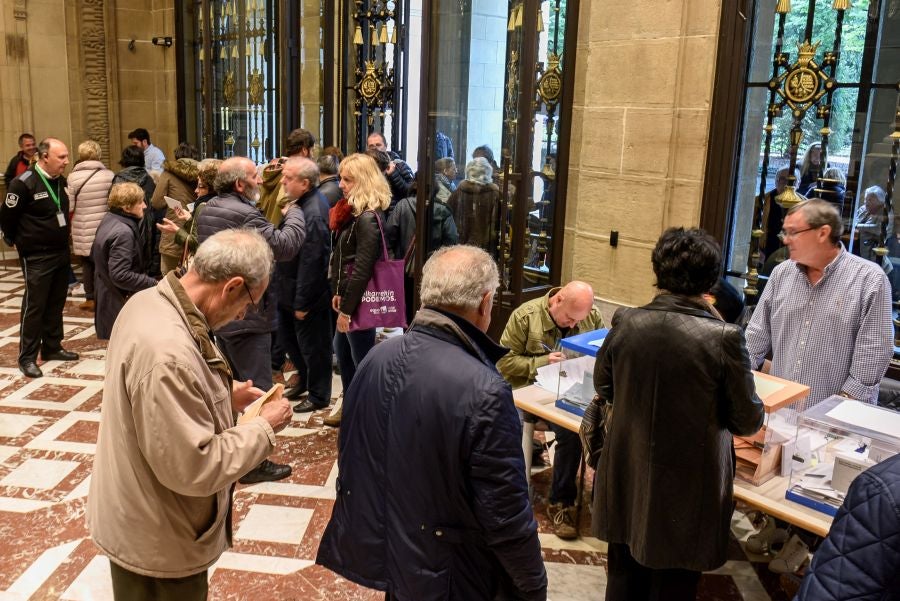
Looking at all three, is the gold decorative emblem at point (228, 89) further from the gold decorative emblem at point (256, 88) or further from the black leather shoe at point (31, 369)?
the black leather shoe at point (31, 369)

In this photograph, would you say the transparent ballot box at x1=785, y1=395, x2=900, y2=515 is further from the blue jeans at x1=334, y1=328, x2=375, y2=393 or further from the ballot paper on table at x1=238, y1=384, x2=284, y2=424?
the blue jeans at x1=334, y1=328, x2=375, y2=393

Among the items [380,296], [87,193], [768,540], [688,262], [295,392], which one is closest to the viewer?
[688,262]

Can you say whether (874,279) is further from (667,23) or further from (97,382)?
(97,382)

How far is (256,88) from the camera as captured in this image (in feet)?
29.1

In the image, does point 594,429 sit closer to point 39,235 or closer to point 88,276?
point 39,235

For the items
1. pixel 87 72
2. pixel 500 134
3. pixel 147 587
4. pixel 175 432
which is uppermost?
pixel 87 72

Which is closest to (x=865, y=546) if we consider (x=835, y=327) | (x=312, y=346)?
(x=835, y=327)

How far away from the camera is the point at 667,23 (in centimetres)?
467

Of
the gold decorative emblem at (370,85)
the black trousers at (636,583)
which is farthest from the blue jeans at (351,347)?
the gold decorative emblem at (370,85)

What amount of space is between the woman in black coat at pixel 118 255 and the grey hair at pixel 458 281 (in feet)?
12.6

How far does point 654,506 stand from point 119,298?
14.2 ft

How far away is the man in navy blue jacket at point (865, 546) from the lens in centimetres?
133

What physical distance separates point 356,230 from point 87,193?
3.71 meters

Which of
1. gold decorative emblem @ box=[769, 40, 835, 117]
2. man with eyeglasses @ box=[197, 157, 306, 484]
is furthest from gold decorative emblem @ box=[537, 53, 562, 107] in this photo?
man with eyeglasses @ box=[197, 157, 306, 484]
